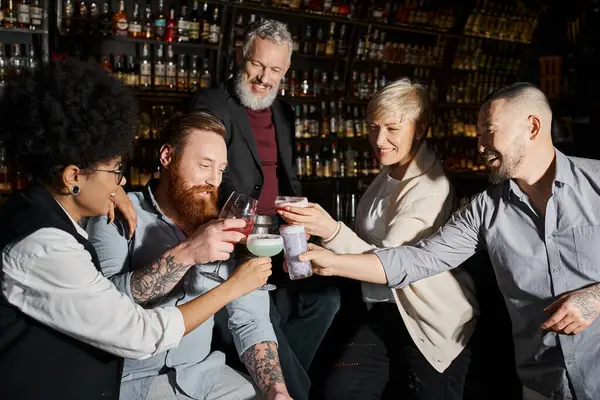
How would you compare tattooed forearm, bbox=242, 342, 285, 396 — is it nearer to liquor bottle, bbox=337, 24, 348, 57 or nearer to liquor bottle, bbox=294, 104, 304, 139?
liquor bottle, bbox=294, 104, 304, 139

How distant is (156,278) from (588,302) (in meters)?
1.33

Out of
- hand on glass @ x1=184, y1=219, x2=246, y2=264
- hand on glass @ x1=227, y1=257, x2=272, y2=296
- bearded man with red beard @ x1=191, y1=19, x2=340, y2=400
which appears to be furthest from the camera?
bearded man with red beard @ x1=191, y1=19, x2=340, y2=400

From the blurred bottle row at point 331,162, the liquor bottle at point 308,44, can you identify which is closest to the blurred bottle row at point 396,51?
the liquor bottle at point 308,44

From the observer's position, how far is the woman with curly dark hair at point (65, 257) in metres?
1.33

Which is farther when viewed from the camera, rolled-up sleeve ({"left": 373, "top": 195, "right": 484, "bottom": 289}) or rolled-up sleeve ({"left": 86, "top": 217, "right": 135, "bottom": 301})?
rolled-up sleeve ({"left": 373, "top": 195, "right": 484, "bottom": 289})

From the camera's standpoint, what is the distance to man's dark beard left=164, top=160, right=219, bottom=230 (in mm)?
2090

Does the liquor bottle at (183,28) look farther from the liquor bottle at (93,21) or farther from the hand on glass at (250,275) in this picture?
the hand on glass at (250,275)

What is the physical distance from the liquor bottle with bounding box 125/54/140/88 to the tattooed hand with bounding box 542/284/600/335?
148 inches

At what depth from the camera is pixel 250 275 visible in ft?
5.48

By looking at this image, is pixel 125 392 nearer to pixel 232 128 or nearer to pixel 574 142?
pixel 232 128

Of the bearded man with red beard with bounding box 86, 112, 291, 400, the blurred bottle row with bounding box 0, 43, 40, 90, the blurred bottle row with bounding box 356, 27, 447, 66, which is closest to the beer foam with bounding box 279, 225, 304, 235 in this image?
the bearded man with red beard with bounding box 86, 112, 291, 400

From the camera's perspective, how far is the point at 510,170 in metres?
2.02

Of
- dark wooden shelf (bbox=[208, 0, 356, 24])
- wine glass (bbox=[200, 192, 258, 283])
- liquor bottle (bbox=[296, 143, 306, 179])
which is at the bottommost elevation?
liquor bottle (bbox=[296, 143, 306, 179])

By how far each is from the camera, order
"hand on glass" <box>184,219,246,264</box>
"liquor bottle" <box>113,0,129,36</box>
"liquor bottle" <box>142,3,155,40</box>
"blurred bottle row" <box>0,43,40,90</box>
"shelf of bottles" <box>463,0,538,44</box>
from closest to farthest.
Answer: "hand on glass" <box>184,219,246,264</box>
"blurred bottle row" <box>0,43,40,90</box>
"liquor bottle" <box>113,0,129,36</box>
"liquor bottle" <box>142,3,155,40</box>
"shelf of bottles" <box>463,0,538,44</box>
